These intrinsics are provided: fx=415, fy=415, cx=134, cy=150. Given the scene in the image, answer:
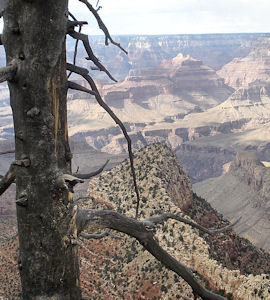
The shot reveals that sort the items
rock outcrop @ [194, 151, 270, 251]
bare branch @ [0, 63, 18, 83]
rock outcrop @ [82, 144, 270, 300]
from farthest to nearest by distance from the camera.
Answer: rock outcrop @ [194, 151, 270, 251]
rock outcrop @ [82, 144, 270, 300]
bare branch @ [0, 63, 18, 83]

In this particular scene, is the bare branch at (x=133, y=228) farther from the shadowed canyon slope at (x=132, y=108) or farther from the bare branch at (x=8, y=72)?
the shadowed canyon slope at (x=132, y=108)

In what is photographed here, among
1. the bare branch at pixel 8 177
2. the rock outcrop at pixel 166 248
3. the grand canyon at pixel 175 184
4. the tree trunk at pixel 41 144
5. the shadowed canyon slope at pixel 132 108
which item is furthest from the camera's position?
the shadowed canyon slope at pixel 132 108

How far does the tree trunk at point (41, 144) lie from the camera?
2.39m

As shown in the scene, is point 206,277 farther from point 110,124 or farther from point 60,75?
point 110,124

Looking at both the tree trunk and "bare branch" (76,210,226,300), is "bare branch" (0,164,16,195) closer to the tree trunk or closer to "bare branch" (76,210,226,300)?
the tree trunk

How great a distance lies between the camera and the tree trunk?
7.84ft

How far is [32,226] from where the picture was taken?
2.54 metres

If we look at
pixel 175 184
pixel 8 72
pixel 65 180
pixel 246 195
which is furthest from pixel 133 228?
pixel 246 195

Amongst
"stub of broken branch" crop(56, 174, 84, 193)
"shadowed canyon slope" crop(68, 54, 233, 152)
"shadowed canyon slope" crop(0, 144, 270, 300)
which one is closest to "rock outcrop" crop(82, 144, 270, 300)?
"shadowed canyon slope" crop(0, 144, 270, 300)

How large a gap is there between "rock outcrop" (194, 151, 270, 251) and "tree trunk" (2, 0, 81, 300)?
189 feet

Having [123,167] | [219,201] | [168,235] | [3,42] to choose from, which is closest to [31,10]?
[3,42]

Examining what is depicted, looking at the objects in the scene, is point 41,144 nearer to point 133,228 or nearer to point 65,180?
point 65,180

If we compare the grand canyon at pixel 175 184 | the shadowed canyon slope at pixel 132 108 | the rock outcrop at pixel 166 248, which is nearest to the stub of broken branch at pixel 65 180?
the grand canyon at pixel 175 184

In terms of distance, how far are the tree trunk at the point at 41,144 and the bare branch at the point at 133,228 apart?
15 cm
